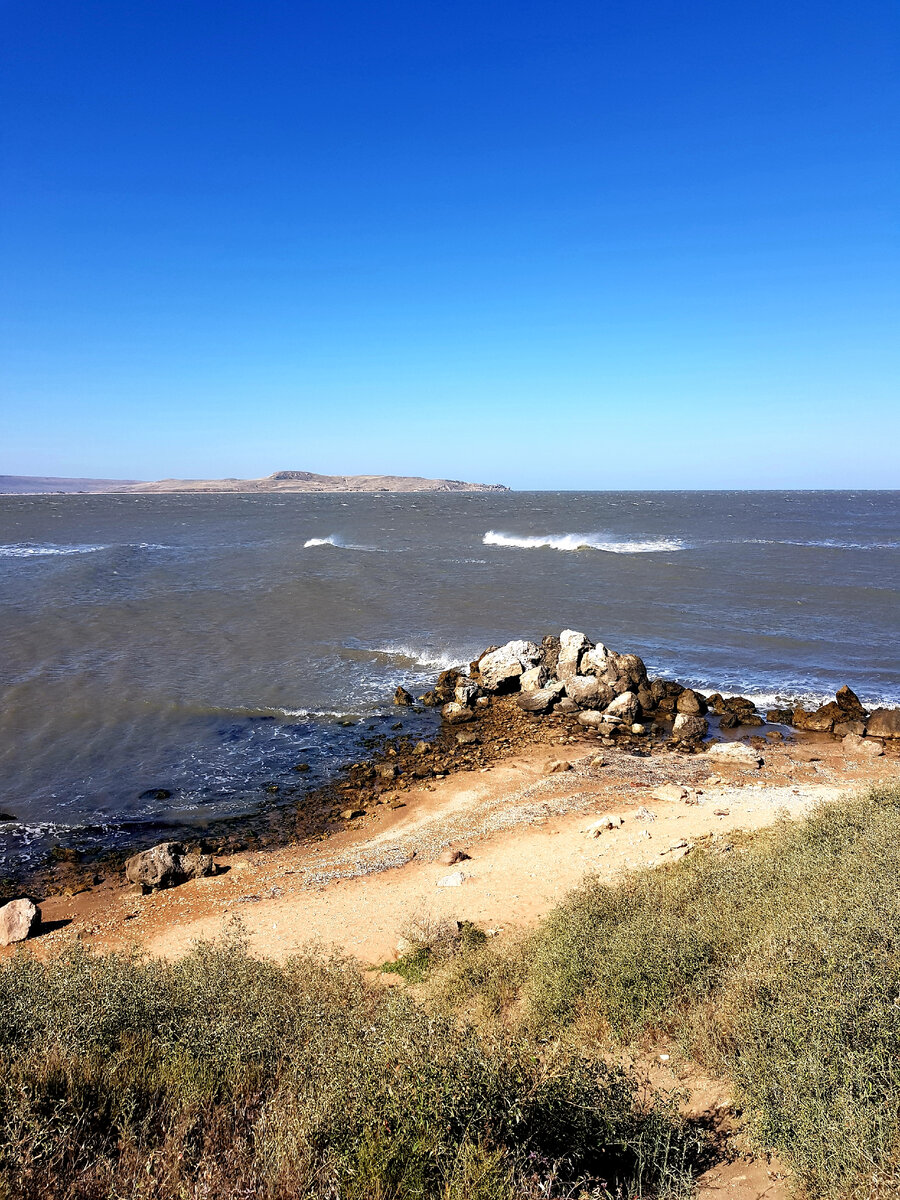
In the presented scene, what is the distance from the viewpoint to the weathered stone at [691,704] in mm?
18047

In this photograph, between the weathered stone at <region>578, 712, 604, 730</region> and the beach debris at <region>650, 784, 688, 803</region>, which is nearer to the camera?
the beach debris at <region>650, 784, 688, 803</region>

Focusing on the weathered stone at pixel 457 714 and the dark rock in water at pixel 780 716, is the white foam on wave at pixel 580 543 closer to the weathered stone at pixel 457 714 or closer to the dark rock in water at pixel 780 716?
the dark rock in water at pixel 780 716

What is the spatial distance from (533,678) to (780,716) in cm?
685

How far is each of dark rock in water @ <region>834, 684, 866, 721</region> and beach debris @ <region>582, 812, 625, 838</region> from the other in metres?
9.48

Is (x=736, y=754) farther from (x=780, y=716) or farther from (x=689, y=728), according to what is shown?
(x=780, y=716)

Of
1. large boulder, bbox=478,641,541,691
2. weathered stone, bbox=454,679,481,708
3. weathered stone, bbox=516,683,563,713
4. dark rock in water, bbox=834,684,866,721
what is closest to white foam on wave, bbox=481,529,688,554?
large boulder, bbox=478,641,541,691

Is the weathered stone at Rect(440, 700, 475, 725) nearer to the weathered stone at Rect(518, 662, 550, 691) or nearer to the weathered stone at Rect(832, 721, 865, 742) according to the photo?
the weathered stone at Rect(518, 662, 550, 691)

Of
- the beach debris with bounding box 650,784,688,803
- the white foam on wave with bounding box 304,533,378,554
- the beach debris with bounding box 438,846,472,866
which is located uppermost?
the white foam on wave with bounding box 304,533,378,554

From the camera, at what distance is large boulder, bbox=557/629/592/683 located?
2019 centimetres

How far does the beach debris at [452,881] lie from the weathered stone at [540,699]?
29.8 feet

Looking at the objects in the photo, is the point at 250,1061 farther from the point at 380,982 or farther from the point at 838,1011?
the point at 838,1011

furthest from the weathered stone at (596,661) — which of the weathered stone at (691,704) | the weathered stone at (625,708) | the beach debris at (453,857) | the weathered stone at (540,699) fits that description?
the beach debris at (453,857)

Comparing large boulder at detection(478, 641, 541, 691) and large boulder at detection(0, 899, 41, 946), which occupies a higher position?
large boulder at detection(478, 641, 541, 691)

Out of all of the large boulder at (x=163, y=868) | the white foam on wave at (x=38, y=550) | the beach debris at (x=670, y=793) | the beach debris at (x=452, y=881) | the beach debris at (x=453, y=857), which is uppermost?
the white foam on wave at (x=38, y=550)
